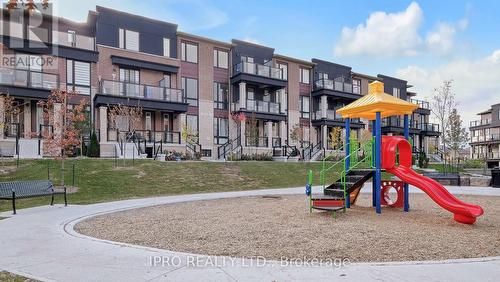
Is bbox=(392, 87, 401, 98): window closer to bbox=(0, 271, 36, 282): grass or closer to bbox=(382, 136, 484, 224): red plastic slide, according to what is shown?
bbox=(382, 136, 484, 224): red plastic slide

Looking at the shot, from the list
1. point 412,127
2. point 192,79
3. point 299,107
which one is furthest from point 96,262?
point 412,127

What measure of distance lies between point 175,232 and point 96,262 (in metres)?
2.74

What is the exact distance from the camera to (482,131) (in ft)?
263

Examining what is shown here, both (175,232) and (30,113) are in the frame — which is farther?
(30,113)

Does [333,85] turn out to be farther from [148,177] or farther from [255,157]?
[148,177]

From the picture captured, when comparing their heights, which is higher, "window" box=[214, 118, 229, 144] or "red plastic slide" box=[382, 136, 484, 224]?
"window" box=[214, 118, 229, 144]

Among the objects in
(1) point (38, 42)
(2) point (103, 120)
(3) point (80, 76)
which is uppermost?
(1) point (38, 42)

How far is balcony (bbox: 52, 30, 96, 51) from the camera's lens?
2856 cm

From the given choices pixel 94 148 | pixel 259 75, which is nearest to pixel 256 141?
pixel 259 75

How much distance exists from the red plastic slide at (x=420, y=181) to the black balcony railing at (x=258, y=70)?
25692 millimetres

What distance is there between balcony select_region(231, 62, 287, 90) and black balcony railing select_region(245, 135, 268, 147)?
548 centimetres

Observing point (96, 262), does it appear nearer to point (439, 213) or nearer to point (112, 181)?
point (439, 213)

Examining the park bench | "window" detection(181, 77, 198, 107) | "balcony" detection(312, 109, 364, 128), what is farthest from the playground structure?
"balcony" detection(312, 109, 364, 128)

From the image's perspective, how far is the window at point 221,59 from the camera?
122 ft
